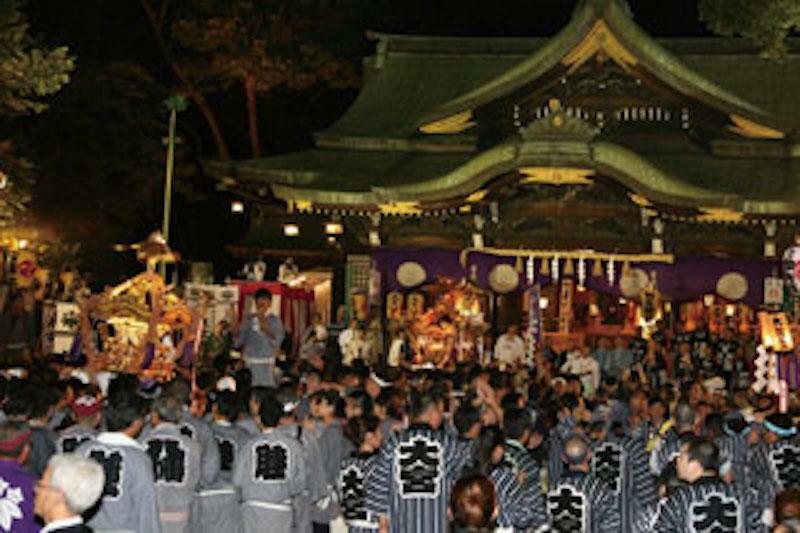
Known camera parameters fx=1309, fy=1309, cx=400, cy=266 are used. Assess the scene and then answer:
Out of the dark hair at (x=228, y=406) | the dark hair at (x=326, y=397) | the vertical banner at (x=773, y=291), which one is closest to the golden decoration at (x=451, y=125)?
the vertical banner at (x=773, y=291)

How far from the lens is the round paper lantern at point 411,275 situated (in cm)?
2242

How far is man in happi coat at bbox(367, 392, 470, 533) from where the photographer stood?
9.02 metres

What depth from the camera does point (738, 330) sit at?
2298 cm

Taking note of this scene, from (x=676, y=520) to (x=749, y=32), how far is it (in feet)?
32.7

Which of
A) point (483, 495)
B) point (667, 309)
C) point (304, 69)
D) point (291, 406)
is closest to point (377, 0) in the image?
point (304, 69)

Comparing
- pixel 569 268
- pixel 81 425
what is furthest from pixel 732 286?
pixel 81 425

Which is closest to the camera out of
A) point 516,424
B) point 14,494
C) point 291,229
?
point 14,494

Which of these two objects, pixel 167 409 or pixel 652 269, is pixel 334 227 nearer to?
pixel 652 269

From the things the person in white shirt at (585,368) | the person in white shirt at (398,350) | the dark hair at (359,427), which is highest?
the person in white shirt at (398,350)

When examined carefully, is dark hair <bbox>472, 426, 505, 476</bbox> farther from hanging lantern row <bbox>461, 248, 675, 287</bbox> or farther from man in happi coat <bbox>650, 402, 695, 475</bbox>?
hanging lantern row <bbox>461, 248, 675, 287</bbox>

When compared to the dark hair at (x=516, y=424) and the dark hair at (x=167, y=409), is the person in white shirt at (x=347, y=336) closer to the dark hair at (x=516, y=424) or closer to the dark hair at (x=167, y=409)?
the dark hair at (x=516, y=424)

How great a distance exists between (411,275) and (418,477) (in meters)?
13.5

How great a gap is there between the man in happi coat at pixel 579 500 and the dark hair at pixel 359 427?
6.47ft

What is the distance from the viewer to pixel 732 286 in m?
21.5
